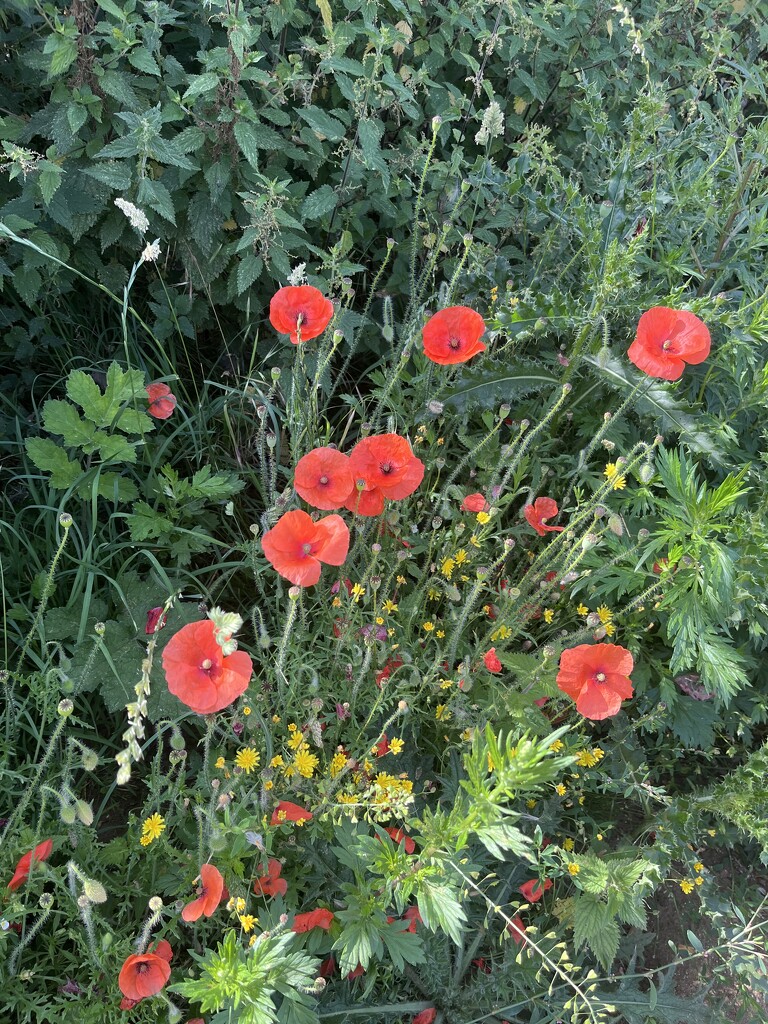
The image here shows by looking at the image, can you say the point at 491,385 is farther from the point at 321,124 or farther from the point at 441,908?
the point at 441,908

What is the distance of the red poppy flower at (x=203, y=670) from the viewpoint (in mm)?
1421

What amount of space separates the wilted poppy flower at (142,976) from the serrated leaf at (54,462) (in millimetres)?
1204

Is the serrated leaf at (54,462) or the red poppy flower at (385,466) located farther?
the serrated leaf at (54,462)

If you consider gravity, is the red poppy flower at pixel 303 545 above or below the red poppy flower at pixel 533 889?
above

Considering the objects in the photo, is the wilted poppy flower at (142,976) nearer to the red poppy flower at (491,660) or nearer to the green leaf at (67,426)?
the red poppy flower at (491,660)

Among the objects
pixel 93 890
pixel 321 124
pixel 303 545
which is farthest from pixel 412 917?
pixel 321 124

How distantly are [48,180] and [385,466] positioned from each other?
3.86ft

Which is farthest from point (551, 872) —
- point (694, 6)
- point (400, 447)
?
point (694, 6)

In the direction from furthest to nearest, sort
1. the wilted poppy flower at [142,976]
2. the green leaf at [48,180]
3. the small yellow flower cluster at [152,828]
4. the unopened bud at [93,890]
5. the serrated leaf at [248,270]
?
1. the serrated leaf at [248,270]
2. the green leaf at [48,180]
3. the small yellow flower cluster at [152,828]
4. the wilted poppy flower at [142,976]
5. the unopened bud at [93,890]

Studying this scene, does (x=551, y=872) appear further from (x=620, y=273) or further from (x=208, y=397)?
(x=208, y=397)

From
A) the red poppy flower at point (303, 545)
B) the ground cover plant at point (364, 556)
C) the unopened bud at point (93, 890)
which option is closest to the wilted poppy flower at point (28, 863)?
the ground cover plant at point (364, 556)

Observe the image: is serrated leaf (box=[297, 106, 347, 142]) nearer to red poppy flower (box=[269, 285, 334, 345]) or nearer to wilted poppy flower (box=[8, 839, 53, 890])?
red poppy flower (box=[269, 285, 334, 345])

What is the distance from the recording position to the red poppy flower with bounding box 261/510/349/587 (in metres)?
1.61

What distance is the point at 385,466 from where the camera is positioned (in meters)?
1.80
